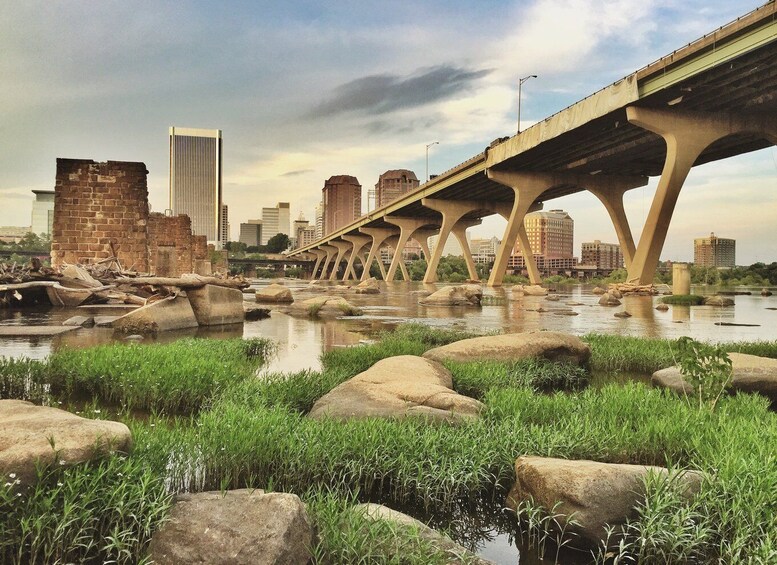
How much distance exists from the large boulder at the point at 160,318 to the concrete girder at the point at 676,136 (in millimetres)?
24225

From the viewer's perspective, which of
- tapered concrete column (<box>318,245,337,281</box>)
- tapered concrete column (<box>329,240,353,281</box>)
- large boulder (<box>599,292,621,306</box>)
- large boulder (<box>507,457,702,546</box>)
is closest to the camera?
large boulder (<box>507,457,702,546</box>)

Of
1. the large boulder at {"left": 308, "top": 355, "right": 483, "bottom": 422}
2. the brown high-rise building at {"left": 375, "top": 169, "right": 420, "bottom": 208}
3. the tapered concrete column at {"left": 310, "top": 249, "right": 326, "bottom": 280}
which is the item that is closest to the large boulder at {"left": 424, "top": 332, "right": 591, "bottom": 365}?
the large boulder at {"left": 308, "top": 355, "right": 483, "bottom": 422}

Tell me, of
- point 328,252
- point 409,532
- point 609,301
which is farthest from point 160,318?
point 328,252

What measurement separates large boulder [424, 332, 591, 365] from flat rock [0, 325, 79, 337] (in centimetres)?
676

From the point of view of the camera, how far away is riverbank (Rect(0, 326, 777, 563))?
7.96ft

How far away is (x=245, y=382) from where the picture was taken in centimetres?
565

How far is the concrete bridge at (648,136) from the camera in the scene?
2270 centimetres

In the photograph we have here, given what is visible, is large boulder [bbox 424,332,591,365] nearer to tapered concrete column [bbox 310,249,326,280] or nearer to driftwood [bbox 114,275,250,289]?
driftwood [bbox 114,275,250,289]

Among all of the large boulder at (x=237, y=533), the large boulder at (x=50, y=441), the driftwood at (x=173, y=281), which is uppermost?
the driftwood at (x=173, y=281)

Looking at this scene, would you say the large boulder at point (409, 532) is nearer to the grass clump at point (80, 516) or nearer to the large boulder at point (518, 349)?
the grass clump at point (80, 516)

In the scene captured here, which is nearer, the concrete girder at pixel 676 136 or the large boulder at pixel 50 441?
the large boulder at pixel 50 441

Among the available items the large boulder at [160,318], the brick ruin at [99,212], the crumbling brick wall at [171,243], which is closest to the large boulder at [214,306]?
the large boulder at [160,318]

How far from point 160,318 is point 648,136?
31.5 m

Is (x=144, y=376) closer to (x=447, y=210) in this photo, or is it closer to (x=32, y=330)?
(x=32, y=330)
